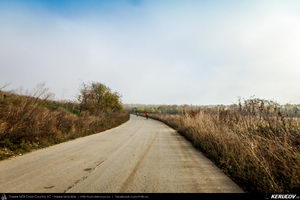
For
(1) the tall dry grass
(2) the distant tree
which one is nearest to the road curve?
(1) the tall dry grass

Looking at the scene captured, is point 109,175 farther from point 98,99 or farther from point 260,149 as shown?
point 98,99

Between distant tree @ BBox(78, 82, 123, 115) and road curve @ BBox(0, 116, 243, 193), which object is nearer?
road curve @ BBox(0, 116, 243, 193)

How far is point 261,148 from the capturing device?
492cm

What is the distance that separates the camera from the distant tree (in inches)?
1100

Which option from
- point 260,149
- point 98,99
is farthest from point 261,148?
point 98,99

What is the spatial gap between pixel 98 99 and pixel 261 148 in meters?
34.5

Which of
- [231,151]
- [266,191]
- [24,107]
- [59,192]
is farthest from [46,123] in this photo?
[266,191]

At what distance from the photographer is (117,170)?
4992 millimetres

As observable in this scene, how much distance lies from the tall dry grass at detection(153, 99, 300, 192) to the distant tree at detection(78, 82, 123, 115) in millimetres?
21596

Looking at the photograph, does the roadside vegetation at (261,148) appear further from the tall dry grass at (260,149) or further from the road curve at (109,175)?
the road curve at (109,175)

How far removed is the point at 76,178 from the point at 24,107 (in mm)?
6571

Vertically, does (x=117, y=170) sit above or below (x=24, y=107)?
below

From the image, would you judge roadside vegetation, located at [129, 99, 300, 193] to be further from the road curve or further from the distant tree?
the distant tree

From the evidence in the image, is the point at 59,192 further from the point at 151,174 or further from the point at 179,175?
the point at 179,175
